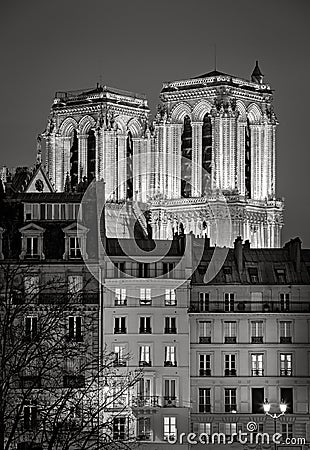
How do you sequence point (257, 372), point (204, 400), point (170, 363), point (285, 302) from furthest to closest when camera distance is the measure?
point (285, 302) < point (257, 372) < point (204, 400) < point (170, 363)

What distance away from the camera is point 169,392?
94.3 metres

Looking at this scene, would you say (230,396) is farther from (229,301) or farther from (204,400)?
(229,301)

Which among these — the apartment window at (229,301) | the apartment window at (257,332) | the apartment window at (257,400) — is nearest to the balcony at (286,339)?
the apartment window at (257,332)

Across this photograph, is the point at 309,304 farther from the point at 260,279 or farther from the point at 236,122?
the point at 236,122

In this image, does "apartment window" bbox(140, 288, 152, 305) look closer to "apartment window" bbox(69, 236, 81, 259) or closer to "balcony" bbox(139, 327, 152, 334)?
"balcony" bbox(139, 327, 152, 334)

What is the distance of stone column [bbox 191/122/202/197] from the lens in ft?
519

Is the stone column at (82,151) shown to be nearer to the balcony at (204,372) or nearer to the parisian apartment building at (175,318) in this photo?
the parisian apartment building at (175,318)

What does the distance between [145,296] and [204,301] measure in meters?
3.87

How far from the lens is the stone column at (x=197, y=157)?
158 metres

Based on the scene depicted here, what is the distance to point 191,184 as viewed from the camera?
160 m

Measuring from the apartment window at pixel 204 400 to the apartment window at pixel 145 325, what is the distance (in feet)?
14.5

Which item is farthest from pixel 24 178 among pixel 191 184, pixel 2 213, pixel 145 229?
pixel 2 213

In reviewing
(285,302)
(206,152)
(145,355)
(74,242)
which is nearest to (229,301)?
(285,302)

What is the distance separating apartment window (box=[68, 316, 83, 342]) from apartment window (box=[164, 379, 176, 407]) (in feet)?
19.9
